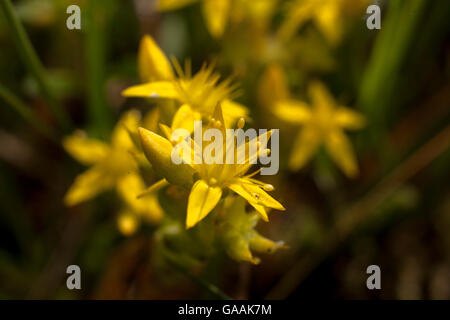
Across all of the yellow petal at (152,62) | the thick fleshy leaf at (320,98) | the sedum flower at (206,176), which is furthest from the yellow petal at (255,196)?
the thick fleshy leaf at (320,98)

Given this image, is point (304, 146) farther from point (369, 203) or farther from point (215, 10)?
point (215, 10)

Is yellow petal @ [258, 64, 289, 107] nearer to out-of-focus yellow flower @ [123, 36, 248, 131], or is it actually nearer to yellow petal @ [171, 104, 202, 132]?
out-of-focus yellow flower @ [123, 36, 248, 131]

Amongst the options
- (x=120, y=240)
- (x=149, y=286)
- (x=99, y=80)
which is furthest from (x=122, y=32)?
(x=149, y=286)

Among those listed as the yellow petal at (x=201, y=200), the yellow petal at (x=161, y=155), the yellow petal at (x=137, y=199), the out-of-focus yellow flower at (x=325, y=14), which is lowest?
the yellow petal at (x=201, y=200)

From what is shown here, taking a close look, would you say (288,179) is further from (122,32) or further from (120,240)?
(122,32)

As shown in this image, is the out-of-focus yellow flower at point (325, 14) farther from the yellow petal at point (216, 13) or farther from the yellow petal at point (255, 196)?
the yellow petal at point (255, 196)

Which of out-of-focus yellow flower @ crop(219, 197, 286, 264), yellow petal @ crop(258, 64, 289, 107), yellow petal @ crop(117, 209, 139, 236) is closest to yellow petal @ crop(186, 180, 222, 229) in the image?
out-of-focus yellow flower @ crop(219, 197, 286, 264)
